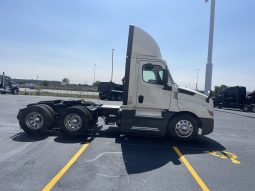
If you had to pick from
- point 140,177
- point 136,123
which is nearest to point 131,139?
point 136,123

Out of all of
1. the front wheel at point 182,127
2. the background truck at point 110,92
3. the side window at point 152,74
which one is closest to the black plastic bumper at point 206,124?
the front wheel at point 182,127

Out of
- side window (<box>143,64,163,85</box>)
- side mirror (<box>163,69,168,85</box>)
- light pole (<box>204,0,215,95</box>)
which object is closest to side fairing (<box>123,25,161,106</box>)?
side window (<box>143,64,163,85</box>)

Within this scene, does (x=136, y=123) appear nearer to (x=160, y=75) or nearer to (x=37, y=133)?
(x=160, y=75)

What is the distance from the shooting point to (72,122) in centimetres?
909

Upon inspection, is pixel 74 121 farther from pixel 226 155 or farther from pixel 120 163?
pixel 226 155

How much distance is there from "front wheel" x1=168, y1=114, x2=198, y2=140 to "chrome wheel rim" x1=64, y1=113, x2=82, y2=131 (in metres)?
3.01

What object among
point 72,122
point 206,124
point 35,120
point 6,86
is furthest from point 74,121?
point 6,86

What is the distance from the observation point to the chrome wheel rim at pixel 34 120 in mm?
9117

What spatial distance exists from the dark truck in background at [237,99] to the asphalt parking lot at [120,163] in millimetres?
22749

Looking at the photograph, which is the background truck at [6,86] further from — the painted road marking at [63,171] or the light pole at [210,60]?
the painted road marking at [63,171]

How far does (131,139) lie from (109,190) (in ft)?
14.7

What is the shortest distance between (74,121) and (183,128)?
360 centimetres

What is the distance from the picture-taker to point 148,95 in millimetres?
9023

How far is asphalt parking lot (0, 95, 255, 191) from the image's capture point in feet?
16.7
